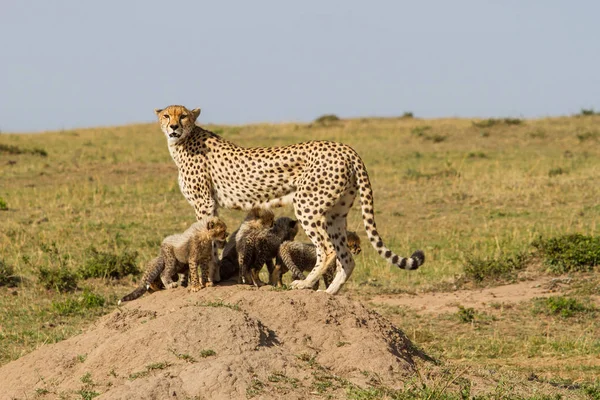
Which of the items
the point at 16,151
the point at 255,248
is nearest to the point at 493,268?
the point at 255,248

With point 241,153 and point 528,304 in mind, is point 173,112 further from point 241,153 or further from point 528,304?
point 528,304

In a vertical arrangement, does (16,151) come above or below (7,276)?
above

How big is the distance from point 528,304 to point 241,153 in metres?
3.62

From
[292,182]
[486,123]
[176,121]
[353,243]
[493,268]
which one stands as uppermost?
[176,121]

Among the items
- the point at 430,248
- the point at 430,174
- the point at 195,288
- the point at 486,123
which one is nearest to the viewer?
the point at 195,288

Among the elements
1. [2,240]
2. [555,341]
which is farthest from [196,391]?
[2,240]

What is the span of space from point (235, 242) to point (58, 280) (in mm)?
3610

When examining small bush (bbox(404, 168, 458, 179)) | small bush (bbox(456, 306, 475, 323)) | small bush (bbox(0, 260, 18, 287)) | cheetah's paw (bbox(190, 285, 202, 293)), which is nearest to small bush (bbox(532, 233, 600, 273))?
small bush (bbox(456, 306, 475, 323))

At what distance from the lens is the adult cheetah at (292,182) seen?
25.5ft

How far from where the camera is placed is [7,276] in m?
10.8

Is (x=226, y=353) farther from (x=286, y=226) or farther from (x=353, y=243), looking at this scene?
(x=353, y=243)

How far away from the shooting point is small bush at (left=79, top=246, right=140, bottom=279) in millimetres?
11141

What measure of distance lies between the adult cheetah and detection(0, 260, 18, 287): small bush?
3277 millimetres

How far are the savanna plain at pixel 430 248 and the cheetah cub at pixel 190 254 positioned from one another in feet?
2.76
